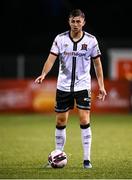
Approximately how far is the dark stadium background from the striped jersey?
77.8ft

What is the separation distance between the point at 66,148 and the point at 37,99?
454 inches

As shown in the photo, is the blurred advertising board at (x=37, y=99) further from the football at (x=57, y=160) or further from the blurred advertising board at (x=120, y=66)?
the football at (x=57, y=160)

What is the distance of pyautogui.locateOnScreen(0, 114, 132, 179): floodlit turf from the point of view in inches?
412

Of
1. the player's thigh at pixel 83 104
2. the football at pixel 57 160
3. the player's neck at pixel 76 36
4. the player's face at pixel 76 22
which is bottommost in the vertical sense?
the football at pixel 57 160

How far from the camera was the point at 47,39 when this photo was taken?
116 ft

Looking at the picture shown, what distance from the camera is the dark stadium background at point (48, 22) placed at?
35719mm

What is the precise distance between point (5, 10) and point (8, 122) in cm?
1567

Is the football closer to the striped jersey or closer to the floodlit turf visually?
the floodlit turf

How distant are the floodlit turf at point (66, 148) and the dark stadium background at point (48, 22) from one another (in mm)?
12297

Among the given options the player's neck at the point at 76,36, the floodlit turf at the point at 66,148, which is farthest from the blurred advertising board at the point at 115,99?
the player's neck at the point at 76,36

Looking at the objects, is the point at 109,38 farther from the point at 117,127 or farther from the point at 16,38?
the point at 117,127

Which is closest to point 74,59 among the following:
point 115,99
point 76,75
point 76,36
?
point 76,75

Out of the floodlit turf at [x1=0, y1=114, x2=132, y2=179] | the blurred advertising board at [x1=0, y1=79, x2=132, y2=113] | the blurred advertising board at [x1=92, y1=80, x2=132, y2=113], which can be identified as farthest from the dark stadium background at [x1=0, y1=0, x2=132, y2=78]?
the floodlit turf at [x1=0, y1=114, x2=132, y2=179]

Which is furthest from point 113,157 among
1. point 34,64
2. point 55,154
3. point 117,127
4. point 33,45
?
point 33,45
